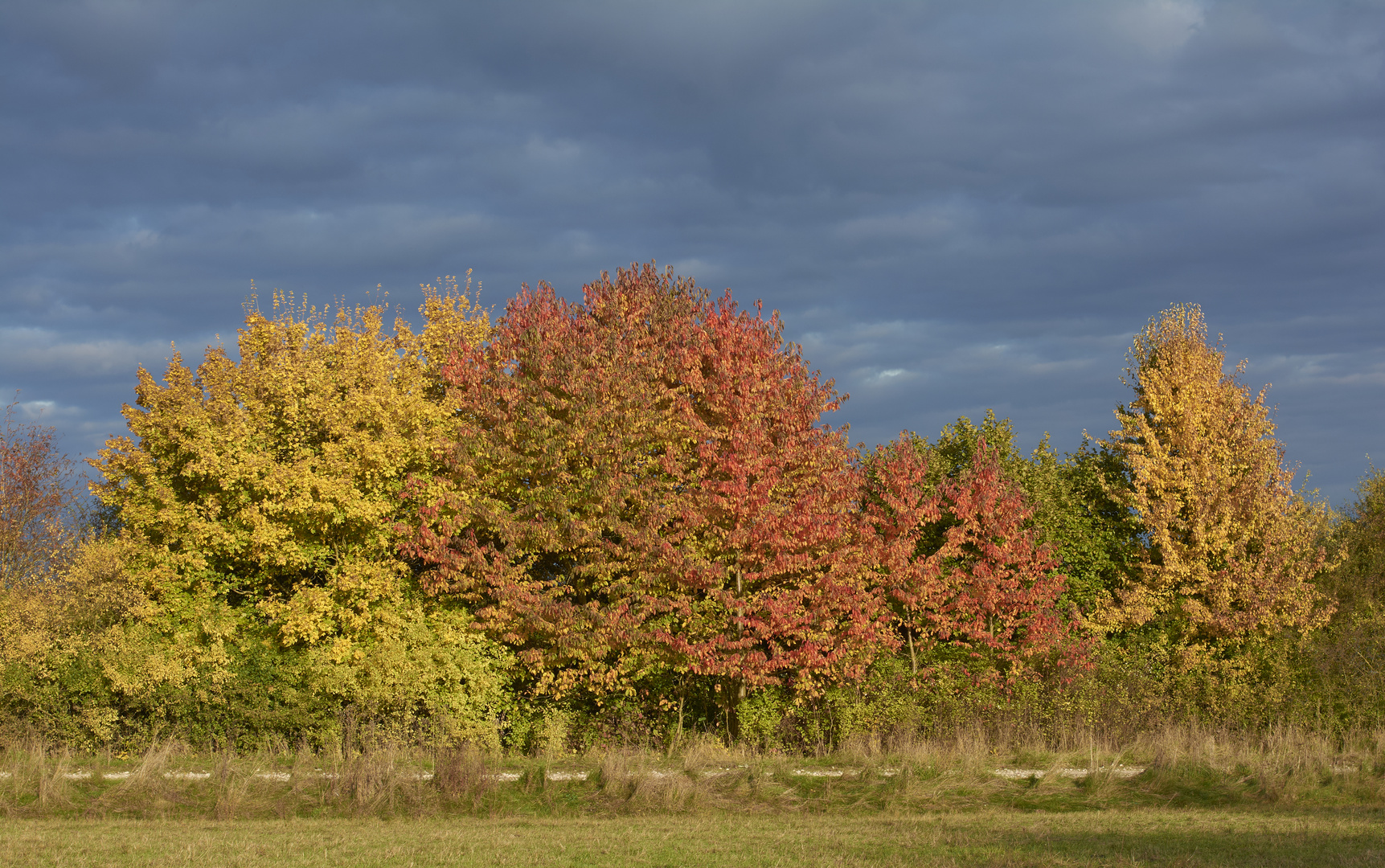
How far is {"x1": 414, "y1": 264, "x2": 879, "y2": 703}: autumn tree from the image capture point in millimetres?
20984

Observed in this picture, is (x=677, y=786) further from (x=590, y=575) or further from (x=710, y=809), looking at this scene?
(x=590, y=575)

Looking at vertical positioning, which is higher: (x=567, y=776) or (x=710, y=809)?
(x=567, y=776)

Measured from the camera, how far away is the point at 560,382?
22.4 metres

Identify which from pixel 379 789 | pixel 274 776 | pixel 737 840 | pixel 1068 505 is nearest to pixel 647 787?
pixel 737 840

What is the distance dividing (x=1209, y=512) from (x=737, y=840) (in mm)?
19558

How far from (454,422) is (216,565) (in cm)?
626

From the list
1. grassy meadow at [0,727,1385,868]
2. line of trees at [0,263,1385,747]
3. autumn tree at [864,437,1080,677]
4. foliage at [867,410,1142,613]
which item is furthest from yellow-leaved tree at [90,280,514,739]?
foliage at [867,410,1142,613]

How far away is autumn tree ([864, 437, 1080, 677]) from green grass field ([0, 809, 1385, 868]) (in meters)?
9.40

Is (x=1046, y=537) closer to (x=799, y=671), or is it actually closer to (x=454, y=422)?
(x=799, y=671)

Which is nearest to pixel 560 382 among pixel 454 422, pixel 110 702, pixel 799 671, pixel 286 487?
pixel 454 422

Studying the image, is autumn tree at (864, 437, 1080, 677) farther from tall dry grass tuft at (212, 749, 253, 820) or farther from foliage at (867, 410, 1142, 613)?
tall dry grass tuft at (212, 749, 253, 820)

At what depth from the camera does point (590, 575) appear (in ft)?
74.8

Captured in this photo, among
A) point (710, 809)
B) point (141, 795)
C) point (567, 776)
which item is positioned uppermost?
point (567, 776)

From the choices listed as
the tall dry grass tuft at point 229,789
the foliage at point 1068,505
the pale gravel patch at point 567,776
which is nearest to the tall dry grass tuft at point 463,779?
the pale gravel patch at point 567,776
